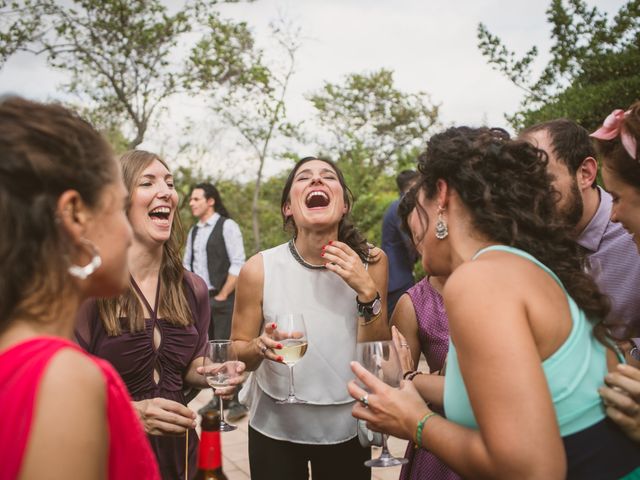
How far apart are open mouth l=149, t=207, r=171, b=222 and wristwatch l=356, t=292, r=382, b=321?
3.43 ft

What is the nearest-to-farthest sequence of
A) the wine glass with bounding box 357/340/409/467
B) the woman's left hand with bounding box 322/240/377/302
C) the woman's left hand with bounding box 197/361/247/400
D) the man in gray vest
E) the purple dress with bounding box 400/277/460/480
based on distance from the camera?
the wine glass with bounding box 357/340/409/467
the woman's left hand with bounding box 197/361/247/400
the purple dress with bounding box 400/277/460/480
the woman's left hand with bounding box 322/240/377/302
the man in gray vest

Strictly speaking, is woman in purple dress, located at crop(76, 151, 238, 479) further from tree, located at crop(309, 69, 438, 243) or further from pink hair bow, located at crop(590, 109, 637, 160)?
tree, located at crop(309, 69, 438, 243)

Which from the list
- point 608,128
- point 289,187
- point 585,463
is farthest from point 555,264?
point 289,187

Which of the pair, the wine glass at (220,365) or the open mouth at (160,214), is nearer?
the wine glass at (220,365)

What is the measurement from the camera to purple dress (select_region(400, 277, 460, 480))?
2.59m

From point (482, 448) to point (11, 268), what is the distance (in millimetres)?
1193

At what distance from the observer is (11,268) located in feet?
3.84

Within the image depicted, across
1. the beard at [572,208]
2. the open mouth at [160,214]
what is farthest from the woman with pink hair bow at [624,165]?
the open mouth at [160,214]

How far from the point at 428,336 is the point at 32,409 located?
6.57 feet

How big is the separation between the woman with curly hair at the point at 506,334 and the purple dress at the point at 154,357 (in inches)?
40.6

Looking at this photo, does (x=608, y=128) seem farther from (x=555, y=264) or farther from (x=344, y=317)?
(x=344, y=317)

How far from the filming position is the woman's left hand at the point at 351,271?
109 inches

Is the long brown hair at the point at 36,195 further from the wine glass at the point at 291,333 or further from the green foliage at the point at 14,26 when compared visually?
the green foliage at the point at 14,26

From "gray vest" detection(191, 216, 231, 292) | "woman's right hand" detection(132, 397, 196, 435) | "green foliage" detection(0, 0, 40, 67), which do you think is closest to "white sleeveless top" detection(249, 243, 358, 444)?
"woman's right hand" detection(132, 397, 196, 435)
